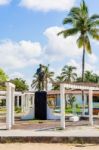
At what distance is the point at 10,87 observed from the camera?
26047mm

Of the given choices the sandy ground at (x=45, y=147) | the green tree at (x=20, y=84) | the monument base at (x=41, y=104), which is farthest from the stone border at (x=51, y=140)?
the green tree at (x=20, y=84)

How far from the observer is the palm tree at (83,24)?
148 feet

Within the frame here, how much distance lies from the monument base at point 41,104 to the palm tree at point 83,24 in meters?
11.2

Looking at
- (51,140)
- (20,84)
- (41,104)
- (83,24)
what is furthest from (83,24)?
(20,84)

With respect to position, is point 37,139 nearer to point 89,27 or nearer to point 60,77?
point 89,27

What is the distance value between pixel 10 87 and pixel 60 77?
250ft

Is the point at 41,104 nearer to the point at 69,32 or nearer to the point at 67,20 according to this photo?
the point at 69,32

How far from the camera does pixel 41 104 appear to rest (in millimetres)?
35719

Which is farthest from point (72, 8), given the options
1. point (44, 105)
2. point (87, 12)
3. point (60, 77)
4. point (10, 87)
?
point (60, 77)

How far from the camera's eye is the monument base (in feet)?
117

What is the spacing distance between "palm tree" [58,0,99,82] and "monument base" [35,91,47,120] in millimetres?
11168

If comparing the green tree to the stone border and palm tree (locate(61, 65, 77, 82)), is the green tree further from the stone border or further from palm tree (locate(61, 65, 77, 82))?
the stone border

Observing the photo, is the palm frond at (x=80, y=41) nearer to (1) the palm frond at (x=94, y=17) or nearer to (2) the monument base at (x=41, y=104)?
(1) the palm frond at (x=94, y=17)

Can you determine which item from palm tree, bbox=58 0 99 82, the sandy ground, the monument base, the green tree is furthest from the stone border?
the green tree
